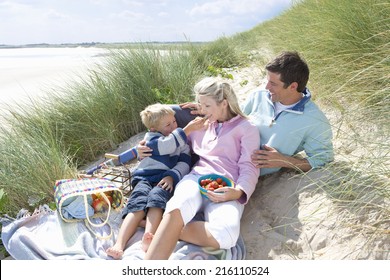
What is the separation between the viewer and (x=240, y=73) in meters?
7.32

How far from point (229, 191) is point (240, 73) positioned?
4.71 m

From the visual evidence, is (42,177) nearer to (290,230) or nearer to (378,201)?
(290,230)

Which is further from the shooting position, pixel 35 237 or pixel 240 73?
pixel 240 73

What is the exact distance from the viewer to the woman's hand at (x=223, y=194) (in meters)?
2.87

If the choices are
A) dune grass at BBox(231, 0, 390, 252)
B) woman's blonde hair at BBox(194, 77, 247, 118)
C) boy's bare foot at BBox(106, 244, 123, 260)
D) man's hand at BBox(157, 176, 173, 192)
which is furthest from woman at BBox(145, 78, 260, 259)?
dune grass at BBox(231, 0, 390, 252)

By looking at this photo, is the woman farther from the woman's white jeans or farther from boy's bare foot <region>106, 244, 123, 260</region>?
boy's bare foot <region>106, 244, 123, 260</region>

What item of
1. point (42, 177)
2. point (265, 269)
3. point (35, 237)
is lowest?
point (265, 269)

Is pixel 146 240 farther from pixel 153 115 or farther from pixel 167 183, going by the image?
pixel 153 115

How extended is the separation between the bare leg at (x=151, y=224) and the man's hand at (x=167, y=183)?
21 centimetres

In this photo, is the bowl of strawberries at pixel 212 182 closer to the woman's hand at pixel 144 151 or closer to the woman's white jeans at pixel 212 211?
the woman's white jeans at pixel 212 211

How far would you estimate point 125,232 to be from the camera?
2.93m

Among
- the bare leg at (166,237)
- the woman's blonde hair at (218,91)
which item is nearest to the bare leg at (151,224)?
the bare leg at (166,237)

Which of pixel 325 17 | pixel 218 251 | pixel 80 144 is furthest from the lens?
pixel 325 17

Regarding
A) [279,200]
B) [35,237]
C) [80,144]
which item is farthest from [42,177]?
[279,200]
